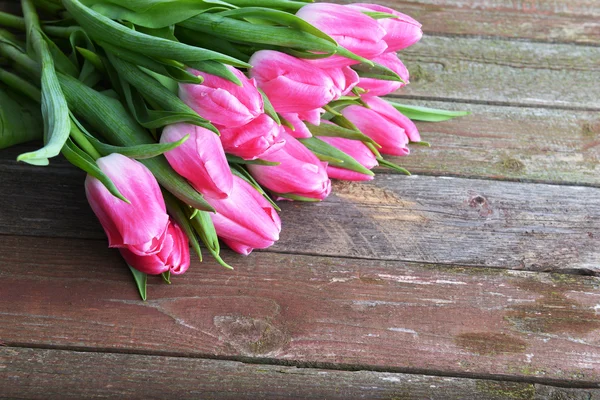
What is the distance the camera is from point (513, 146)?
1006 millimetres

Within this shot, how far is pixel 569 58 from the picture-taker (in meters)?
1.13

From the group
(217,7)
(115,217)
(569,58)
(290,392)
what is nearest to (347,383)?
(290,392)

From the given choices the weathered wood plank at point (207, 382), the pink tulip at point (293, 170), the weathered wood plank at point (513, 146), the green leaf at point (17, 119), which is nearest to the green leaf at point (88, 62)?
the green leaf at point (17, 119)

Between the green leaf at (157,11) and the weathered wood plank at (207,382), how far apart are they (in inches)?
14.5

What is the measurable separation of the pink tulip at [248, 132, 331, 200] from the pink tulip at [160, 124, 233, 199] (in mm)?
109

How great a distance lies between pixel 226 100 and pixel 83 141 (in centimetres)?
16

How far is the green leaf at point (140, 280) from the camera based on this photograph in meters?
0.81

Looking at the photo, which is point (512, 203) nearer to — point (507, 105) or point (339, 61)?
point (507, 105)

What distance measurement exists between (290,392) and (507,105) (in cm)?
57

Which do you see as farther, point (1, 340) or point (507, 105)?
point (507, 105)

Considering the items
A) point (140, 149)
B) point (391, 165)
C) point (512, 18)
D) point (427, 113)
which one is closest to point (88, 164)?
point (140, 149)

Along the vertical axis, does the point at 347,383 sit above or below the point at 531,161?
below

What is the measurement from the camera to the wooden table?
77 cm

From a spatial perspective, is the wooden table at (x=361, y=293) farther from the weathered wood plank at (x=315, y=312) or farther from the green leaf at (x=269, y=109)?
the green leaf at (x=269, y=109)
